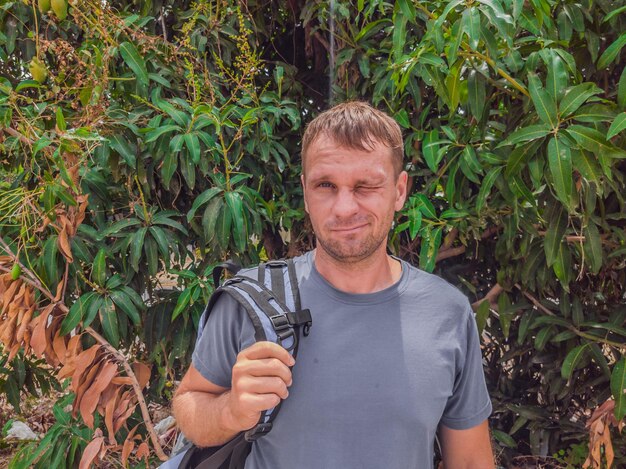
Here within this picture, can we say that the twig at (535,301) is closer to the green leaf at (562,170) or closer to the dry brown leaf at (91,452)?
the green leaf at (562,170)

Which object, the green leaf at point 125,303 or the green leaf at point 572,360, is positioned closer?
the green leaf at point 572,360

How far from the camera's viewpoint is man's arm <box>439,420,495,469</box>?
1316 millimetres

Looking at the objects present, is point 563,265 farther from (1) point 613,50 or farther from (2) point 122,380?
(2) point 122,380

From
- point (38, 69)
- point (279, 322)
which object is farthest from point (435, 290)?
point (38, 69)

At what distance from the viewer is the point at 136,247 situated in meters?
2.03

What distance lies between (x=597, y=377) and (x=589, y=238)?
0.62m

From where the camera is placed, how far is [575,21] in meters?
1.76

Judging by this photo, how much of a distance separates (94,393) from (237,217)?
0.78m

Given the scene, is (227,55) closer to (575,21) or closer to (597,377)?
(575,21)

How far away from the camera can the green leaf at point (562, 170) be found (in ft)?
4.96

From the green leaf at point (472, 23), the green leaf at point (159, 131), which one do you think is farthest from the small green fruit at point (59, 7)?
the green leaf at point (472, 23)

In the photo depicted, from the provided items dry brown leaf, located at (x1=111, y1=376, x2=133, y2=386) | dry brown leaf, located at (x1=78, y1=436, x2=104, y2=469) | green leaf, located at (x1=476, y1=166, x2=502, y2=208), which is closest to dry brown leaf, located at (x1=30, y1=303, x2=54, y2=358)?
dry brown leaf, located at (x1=111, y1=376, x2=133, y2=386)

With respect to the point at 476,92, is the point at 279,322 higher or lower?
lower

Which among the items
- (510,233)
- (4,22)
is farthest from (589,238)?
(4,22)
